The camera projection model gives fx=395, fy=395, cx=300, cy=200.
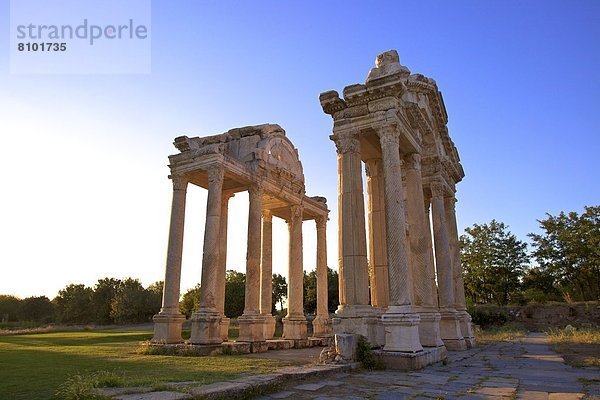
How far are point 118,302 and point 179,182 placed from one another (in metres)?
57.8

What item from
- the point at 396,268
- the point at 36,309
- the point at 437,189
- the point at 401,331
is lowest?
the point at 36,309

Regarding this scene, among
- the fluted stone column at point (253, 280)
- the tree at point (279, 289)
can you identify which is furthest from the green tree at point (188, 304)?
the fluted stone column at point (253, 280)

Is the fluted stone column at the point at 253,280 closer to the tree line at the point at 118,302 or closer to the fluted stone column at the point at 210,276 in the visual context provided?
the fluted stone column at the point at 210,276

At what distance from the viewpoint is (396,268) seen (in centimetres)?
1322

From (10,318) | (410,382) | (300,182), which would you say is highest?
(300,182)

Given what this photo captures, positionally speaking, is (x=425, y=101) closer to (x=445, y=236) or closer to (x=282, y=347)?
(x=445, y=236)

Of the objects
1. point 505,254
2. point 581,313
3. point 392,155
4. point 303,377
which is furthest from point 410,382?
point 505,254

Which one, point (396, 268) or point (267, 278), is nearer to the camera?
point (396, 268)

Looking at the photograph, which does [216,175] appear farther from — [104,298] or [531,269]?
[104,298]

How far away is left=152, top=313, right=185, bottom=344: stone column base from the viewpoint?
777 inches

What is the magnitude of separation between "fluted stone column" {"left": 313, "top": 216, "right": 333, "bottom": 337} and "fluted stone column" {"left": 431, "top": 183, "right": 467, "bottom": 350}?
9.91 metres

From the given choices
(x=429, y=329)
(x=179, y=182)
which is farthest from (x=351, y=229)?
(x=179, y=182)

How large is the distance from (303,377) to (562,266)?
5582 cm

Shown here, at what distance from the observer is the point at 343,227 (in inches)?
556
